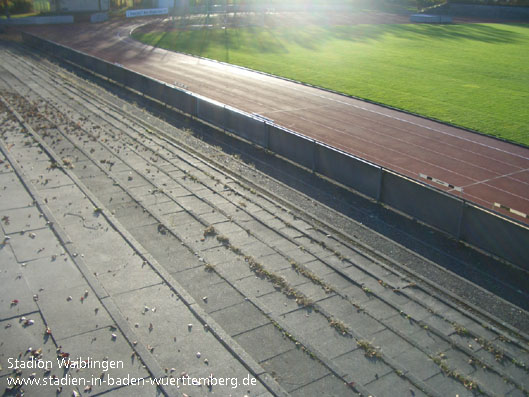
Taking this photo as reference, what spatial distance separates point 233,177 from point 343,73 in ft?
78.0

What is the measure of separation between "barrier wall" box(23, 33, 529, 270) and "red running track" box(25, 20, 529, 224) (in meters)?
3.22

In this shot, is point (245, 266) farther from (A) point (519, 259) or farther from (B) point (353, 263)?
(A) point (519, 259)

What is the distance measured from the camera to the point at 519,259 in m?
13.4

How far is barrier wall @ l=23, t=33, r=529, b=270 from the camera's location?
539 inches

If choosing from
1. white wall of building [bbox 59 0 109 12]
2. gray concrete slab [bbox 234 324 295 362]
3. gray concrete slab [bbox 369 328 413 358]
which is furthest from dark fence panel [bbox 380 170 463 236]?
white wall of building [bbox 59 0 109 12]

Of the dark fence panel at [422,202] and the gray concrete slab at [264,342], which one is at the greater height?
the dark fence panel at [422,202]

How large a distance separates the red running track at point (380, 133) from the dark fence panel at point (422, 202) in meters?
3.17

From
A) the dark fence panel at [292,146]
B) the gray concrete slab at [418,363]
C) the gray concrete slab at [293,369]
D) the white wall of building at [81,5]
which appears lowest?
the gray concrete slab at [418,363]

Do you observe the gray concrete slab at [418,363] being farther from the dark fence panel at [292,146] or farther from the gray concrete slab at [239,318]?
the dark fence panel at [292,146]

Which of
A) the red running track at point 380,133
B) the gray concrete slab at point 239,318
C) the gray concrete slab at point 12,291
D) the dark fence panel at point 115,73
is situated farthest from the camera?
the dark fence panel at point 115,73

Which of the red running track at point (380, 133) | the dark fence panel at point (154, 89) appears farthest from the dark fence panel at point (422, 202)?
the dark fence panel at point (154, 89)

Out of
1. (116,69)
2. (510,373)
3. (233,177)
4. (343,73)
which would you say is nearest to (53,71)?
(116,69)

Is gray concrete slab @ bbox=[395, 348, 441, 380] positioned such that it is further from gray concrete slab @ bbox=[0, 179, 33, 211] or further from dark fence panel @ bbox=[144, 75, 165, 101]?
dark fence panel @ bbox=[144, 75, 165, 101]

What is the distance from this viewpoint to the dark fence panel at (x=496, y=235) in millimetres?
13250
